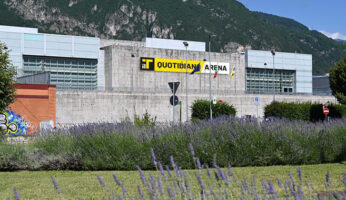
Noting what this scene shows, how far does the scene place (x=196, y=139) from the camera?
38.3 ft

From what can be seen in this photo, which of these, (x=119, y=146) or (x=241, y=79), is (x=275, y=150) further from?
(x=241, y=79)

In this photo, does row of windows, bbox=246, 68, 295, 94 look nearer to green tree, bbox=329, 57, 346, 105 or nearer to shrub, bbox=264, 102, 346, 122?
shrub, bbox=264, 102, 346, 122

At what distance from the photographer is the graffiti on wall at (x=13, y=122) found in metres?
33.4

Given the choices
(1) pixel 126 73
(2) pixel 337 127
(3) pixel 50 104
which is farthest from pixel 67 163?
(1) pixel 126 73

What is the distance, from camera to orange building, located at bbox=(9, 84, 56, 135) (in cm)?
3275

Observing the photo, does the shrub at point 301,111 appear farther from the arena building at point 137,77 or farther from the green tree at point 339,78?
the arena building at point 137,77

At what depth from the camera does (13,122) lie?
111 ft

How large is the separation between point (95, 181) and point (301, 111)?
136 feet

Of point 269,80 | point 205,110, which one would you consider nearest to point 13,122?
point 205,110

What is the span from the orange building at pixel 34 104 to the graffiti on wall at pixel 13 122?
32 cm

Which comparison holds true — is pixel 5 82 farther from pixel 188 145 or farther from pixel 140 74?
pixel 140 74

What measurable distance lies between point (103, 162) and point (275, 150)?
4.36 m

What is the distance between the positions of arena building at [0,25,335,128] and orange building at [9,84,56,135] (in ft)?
50.2

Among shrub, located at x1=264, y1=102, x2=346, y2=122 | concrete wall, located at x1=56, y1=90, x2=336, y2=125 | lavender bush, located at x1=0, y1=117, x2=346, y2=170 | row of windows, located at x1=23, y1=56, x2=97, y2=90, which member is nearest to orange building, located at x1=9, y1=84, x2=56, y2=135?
concrete wall, located at x1=56, y1=90, x2=336, y2=125
